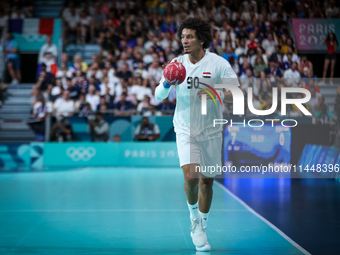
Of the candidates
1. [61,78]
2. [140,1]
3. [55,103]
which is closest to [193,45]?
[55,103]

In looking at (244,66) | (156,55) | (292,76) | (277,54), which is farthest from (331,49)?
(156,55)

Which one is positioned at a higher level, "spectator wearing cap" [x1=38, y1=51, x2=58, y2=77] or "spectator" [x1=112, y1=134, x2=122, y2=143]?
"spectator wearing cap" [x1=38, y1=51, x2=58, y2=77]

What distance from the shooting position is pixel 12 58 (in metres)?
15.9

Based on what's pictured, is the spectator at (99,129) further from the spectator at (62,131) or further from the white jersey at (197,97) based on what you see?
the white jersey at (197,97)

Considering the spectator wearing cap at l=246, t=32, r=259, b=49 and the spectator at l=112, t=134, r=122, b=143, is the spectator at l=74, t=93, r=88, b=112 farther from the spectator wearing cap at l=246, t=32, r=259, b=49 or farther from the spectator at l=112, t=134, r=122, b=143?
the spectator wearing cap at l=246, t=32, r=259, b=49

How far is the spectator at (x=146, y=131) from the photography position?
1189 centimetres

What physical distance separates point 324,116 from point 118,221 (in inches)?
261

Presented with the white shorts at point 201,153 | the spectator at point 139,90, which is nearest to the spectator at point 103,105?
the spectator at point 139,90

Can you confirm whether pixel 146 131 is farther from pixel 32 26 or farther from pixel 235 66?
pixel 32 26

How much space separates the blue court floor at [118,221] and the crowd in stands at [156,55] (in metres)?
4.01

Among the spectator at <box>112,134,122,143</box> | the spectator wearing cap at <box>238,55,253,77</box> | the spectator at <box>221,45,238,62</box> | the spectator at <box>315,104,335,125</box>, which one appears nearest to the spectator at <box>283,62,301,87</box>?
the spectator at <box>315,104,335,125</box>

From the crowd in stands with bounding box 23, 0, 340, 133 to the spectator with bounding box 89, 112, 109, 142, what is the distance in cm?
43

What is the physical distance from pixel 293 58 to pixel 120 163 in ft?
19.2

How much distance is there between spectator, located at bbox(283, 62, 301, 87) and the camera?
1066 cm
